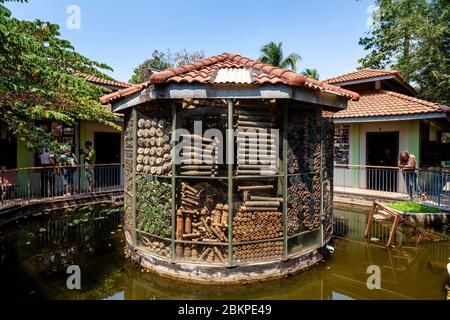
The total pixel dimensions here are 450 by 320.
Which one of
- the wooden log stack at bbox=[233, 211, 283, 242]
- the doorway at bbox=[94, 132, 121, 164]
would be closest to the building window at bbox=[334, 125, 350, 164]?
the wooden log stack at bbox=[233, 211, 283, 242]

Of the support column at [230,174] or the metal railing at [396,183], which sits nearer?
the support column at [230,174]

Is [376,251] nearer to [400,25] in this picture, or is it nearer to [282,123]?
[282,123]

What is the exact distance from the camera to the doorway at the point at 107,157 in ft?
45.3

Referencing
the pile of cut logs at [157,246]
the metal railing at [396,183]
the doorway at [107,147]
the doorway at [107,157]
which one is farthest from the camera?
the doorway at [107,147]

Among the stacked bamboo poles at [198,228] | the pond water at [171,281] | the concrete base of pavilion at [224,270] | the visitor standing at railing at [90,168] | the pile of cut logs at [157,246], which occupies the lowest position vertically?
the pond water at [171,281]

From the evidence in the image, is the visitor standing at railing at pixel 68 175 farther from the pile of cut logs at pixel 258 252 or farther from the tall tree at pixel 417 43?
the tall tree at pixel 417 43

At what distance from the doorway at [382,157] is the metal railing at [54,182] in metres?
11.6

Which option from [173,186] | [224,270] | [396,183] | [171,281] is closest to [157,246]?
[171,281]

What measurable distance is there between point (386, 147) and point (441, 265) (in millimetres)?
8654

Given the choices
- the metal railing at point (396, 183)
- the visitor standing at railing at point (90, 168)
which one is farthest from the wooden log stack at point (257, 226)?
the visitor standing at railing at point (90, 168)

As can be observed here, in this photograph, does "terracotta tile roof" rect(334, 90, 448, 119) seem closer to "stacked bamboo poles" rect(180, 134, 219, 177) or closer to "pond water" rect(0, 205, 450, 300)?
"pond water" rect(0, 205, 450, 300)

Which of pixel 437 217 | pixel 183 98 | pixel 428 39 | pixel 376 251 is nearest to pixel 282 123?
pixel 183 98

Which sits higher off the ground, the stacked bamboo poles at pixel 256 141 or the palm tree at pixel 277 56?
the palm tree at pixel 277 56

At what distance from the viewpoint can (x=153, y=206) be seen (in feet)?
20.8
